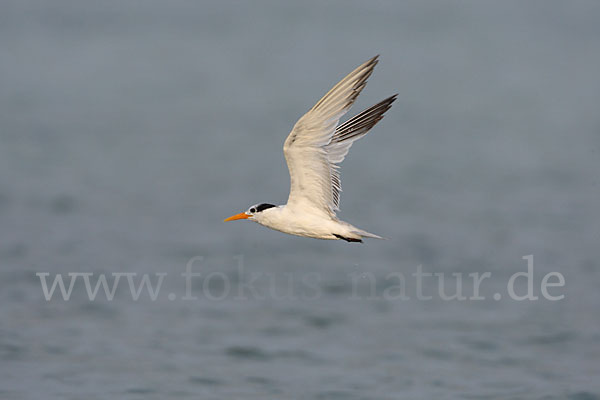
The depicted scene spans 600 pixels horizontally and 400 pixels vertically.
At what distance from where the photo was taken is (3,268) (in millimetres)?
18406

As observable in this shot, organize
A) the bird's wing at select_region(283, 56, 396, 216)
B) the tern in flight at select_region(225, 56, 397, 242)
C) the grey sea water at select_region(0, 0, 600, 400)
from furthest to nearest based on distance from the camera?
the grey sea water at select_region(0, 0, 600, 400) < the tern in flight at select_region(225, 56, 397, 242) < the bird's wing at select_region(283, 56, 396, 216)

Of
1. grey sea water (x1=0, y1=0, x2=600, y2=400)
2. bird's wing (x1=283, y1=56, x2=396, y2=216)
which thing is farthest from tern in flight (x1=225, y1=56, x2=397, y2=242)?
grey sea water (x1=0, y1=0, x2=600, y2=400)

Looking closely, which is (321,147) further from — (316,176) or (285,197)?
(285,197)

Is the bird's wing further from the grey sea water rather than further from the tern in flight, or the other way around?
the grey sea water

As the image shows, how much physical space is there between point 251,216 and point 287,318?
21.9 ft

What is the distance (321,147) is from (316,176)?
1.02 ft

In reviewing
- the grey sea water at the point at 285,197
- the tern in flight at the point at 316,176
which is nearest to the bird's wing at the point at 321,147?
the tern in flight at the point at 316,176

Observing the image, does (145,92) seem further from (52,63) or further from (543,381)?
(543,381)

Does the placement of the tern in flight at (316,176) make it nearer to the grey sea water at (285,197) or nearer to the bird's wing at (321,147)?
the bird's wing at (321,147)

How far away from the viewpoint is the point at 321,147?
33.8ft

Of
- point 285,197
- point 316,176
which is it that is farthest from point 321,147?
point 285,197

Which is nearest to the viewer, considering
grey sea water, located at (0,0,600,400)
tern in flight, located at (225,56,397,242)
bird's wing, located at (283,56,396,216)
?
bird's wing, located at (283,56,396,216)

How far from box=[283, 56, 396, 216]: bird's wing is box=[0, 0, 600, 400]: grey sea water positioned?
4327 millimetres

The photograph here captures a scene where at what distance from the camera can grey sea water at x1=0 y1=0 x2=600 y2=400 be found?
49.6 feet
